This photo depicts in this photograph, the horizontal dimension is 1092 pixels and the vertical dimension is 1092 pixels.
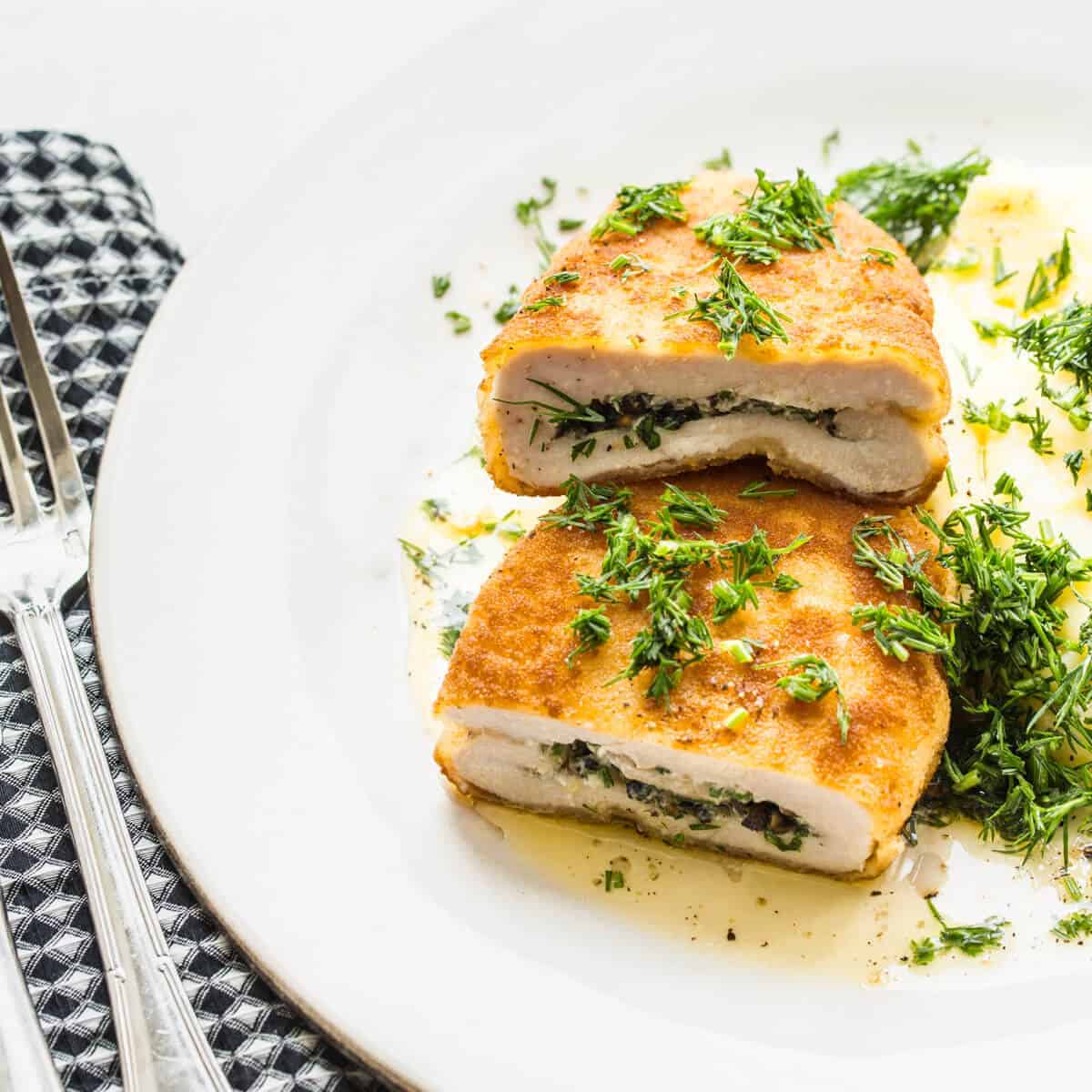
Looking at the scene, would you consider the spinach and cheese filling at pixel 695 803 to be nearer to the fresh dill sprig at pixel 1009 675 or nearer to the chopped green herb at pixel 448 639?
the fresh dill sprig at pixel 1009 675

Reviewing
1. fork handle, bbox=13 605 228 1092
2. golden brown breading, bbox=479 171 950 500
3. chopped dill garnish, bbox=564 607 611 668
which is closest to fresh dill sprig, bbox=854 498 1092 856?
golden brown breading, bbox=479 171 950 500

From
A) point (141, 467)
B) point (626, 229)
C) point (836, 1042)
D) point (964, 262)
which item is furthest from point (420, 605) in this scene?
point (964, 262)

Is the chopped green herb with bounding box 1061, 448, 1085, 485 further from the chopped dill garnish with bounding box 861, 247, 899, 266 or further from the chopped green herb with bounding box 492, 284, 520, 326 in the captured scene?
the chopped green herb with bounding box 492, 284, 520, 326

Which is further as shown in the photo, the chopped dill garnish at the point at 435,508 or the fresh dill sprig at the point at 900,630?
the chopped dill garnish at the point at 435,508

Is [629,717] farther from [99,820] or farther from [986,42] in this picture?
[986,42]

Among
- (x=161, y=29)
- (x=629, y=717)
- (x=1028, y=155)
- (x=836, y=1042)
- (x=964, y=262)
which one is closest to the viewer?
(x=836, y=1042)

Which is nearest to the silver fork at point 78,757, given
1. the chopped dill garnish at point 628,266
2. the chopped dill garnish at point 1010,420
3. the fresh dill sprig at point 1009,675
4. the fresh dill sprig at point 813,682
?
the fresh dill sprig at point 813,682
